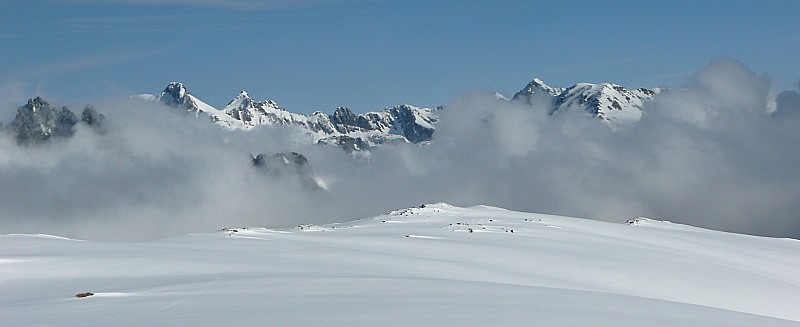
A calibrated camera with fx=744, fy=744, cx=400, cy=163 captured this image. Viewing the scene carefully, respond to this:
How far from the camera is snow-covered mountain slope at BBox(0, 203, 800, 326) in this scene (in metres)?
10.3

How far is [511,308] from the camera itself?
10703 mm

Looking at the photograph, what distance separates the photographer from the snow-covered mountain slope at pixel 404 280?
405 inches

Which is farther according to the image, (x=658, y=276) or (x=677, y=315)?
(x=658, y=276)

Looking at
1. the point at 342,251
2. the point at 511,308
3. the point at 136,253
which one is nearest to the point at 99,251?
the point at 136,253

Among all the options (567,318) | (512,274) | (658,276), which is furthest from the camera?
(658,276)

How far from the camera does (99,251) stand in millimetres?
21141

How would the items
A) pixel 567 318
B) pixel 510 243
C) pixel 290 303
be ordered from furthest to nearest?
pixel 510 243, pixel 290 303, pixel 567 318

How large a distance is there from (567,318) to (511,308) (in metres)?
1.08

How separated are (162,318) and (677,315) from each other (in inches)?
278

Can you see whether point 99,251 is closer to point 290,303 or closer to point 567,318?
point 290,303

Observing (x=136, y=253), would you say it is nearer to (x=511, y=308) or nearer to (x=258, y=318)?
(x=258, y=318)

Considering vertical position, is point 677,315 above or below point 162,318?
below

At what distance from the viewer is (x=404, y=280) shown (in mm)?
14562

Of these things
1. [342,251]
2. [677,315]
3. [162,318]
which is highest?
[342,251]
